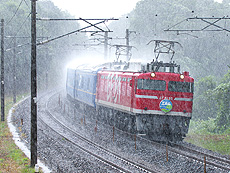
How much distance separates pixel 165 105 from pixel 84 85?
38.2ft

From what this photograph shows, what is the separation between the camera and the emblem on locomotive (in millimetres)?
15234

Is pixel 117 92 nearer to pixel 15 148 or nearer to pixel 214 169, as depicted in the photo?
pixel 15 148

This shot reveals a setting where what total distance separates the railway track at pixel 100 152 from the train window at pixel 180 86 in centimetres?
440

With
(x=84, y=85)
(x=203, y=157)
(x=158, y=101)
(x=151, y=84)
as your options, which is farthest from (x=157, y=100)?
(x=84, y=85)

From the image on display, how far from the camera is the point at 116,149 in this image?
15016 mm

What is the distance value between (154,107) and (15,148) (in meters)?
6.99

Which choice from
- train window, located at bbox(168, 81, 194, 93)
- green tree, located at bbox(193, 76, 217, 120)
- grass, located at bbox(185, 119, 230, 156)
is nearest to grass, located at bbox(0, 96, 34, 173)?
train window, located at bbox(168, 81, 194, 93)

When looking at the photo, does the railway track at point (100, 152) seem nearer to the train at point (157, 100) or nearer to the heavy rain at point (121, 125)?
the heavy rain at point (121, 125)

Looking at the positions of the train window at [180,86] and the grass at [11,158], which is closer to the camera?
the grass at [11,158]

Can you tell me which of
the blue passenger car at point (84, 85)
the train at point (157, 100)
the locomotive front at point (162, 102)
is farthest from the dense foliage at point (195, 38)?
the locomotive front at point (162, 102)

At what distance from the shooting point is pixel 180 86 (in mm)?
15539

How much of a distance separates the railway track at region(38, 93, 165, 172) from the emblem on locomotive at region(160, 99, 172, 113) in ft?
10.9

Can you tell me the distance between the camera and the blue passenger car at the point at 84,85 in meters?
22.9

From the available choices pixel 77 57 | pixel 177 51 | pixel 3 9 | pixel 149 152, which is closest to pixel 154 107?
pixel 149 152
